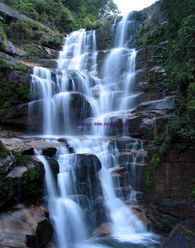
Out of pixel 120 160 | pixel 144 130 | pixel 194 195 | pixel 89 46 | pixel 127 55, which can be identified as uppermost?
pixel 89 46

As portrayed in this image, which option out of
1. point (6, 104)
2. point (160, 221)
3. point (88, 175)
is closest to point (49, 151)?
point (88, 175)

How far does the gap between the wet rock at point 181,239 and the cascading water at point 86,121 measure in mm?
1497

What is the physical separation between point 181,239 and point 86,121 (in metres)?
7.57

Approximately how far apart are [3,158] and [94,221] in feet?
10.0

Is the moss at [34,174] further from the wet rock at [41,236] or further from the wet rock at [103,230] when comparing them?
the wet rock at [103,230]

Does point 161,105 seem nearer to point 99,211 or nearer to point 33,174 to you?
point 99,211

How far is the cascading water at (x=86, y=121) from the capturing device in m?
7.24

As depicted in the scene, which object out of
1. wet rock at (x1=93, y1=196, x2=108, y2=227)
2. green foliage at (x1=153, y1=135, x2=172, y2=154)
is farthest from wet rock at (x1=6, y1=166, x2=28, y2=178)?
green foliage at (x1=153, y1=135, x2=172, y2=154)

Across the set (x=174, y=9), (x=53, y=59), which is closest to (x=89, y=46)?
(x=53, y=59)

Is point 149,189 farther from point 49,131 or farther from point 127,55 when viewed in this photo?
point 127,55

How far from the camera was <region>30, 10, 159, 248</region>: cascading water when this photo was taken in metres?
7.24

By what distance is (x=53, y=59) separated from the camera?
18.7m

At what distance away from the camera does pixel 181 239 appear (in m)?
5.50

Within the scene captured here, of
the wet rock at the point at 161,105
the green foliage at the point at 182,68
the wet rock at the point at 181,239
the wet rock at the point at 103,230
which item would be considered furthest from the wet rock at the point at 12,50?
the wet rock at the point at 181,239
